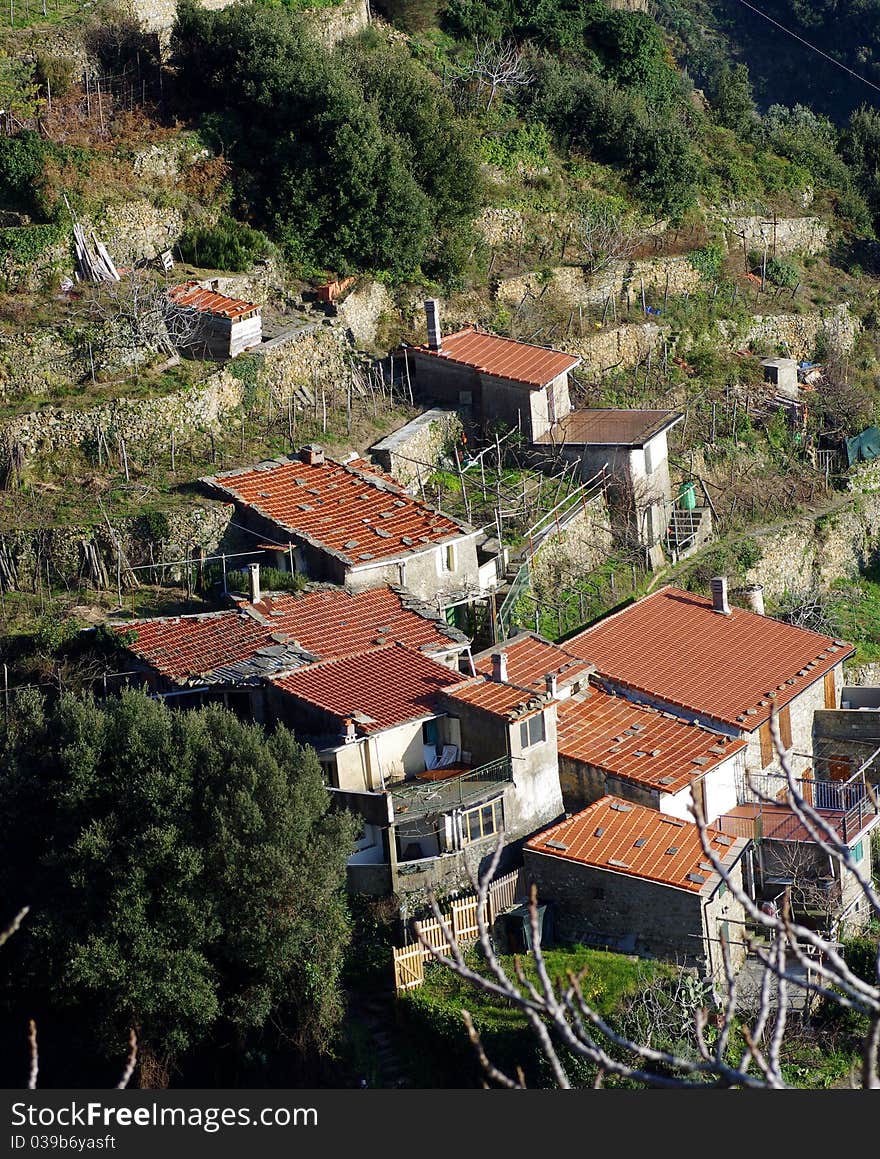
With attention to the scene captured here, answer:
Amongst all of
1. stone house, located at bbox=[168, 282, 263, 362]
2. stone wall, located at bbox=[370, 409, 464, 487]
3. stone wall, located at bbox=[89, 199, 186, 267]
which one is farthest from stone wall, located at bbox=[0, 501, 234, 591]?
stone wall, located at bbox=[89, 199, 186, 267]

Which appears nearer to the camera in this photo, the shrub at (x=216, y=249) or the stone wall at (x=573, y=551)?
the stone wall at (x=573, y=551)

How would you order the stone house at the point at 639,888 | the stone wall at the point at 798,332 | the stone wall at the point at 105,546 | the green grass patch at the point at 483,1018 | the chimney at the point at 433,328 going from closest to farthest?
the green grass patch at the point at 483,1018 < the stone house at the point at 639,888 < the stone wall at the point at 105,546 < the chimney at the point at 433,328 < the stone wall at the point at 798,332

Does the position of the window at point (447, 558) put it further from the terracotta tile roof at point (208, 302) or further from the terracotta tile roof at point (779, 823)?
the terracotta tile roof at point (208, 302)

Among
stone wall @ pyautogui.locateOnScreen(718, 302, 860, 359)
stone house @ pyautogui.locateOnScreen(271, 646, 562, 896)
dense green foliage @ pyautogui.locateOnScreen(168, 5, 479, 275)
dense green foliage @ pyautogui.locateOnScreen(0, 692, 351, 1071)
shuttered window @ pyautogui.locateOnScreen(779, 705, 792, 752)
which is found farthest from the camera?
stone wall @ pyautogui.locateOnScreen(718, 302, 860, 359)

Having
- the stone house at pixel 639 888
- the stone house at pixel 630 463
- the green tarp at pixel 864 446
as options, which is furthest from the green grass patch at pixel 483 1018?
the green tarp at pixel 864 446

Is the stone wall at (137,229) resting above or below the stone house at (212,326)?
above

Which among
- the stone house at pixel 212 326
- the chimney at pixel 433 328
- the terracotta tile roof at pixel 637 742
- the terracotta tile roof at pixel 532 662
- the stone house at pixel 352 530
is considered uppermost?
the stone house at pixel 212 326

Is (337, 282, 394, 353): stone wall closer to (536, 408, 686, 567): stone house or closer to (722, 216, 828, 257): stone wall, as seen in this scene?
(536, 408, 686, 567): stone house

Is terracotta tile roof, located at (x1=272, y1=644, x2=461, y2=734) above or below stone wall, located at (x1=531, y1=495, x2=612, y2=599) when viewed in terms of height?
above
